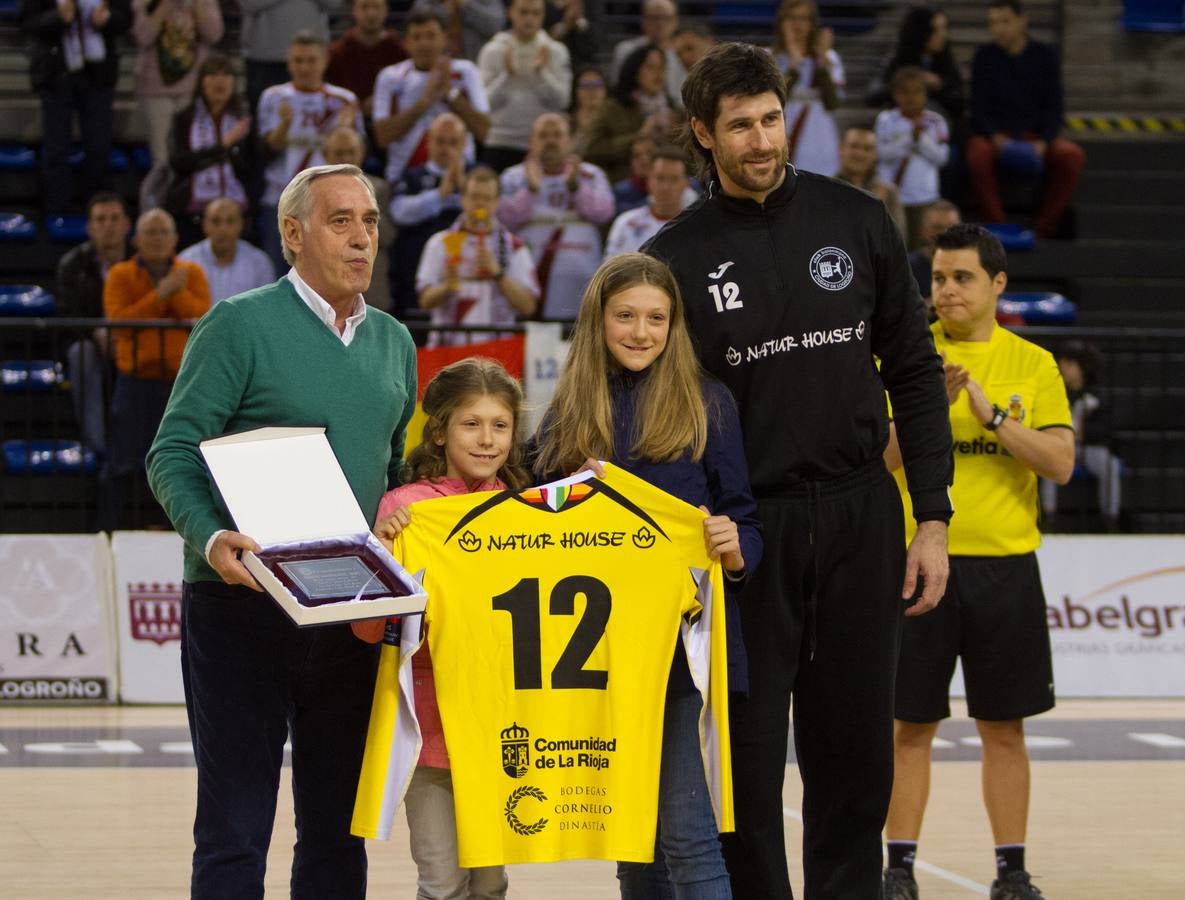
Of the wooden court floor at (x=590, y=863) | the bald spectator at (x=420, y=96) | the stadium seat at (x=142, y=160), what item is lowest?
the wooden court floor at (x=590, y=863)

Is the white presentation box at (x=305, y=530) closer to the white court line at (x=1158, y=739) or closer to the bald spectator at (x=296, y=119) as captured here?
the white court line at (x=1158, y=739)

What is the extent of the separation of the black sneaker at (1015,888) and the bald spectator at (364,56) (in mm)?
7942

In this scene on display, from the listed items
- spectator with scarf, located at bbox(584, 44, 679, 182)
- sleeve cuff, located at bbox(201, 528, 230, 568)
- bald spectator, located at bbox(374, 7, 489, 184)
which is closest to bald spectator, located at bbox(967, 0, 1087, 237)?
spectator with scarf, located at bbox(584, 44, 679, 182)

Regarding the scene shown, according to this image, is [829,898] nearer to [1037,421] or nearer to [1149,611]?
[1037,421]

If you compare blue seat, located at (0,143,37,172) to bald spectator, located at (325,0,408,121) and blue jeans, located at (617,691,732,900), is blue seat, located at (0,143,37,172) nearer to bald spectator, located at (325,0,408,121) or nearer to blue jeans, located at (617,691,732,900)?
bald spectator, located at (325,0,408,121)

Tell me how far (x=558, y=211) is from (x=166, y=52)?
304 cm

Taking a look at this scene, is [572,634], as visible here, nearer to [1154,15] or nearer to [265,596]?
[265,596]

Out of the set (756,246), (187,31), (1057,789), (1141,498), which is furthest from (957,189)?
(756,246)

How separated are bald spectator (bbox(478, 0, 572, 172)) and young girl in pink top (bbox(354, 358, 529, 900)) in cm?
809

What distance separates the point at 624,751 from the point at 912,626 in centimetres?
188

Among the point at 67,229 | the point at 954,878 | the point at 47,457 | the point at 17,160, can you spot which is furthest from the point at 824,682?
the point at 17,160

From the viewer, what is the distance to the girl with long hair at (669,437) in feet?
13.8

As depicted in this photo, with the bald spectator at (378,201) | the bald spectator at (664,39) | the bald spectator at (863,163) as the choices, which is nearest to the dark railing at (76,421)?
the bald spectator at (378,201)

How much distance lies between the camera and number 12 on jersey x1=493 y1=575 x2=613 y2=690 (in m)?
4.23
